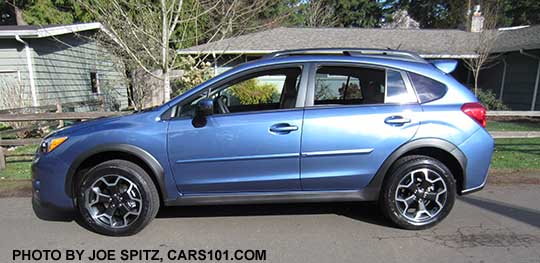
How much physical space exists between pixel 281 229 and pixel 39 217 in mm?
2838

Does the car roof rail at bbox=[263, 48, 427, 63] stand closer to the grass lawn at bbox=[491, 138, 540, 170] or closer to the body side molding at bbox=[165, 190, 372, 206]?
the body side molding at bbox=[165, 190, 372, 206]

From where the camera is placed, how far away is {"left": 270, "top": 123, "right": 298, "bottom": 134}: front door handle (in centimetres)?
322

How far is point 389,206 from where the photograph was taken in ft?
11.1

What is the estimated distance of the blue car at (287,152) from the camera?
3238 mm

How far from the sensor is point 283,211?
389cm

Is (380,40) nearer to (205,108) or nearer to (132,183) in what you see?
(205,108)

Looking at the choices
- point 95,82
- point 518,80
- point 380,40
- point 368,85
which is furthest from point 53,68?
point 518,80

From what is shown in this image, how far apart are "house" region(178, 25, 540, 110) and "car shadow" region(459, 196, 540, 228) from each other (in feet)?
30.4

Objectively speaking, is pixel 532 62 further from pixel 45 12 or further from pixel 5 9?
pixel 5 9

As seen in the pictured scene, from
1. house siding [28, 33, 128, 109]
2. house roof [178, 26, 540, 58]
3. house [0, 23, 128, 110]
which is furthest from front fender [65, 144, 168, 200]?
house roof [178, 26, 540, 58]

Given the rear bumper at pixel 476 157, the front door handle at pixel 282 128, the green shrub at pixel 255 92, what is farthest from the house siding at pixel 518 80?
the front door handle at pixel 282 128

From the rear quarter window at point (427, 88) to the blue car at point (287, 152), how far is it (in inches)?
0.4

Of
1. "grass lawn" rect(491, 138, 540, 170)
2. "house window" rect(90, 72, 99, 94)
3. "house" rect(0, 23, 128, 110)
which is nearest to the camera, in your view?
"grass lawn" rect(491, 138, 540, 170)

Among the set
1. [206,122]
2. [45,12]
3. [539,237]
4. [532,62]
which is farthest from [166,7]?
[45,12]
